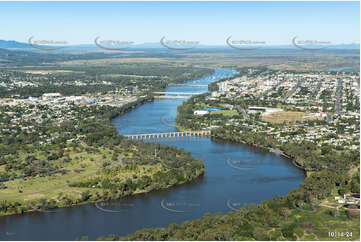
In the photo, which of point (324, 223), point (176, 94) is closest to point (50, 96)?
point (176, 94)

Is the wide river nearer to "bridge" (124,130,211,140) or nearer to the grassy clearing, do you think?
the grassy clearing

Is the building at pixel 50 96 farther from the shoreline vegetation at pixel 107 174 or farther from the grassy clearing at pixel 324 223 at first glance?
the grassy clearing at pixel 324 223

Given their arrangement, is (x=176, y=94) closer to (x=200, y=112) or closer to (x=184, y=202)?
(x=200, y=112)

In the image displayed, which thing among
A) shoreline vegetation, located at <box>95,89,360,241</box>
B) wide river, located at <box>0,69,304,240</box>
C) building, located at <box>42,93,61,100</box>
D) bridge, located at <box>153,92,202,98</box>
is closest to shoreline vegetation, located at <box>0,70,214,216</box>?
wide river, located at <box>0,69,304,240</box>

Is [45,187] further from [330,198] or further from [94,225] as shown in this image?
[330,198]

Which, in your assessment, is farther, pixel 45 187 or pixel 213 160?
pixel 213 160

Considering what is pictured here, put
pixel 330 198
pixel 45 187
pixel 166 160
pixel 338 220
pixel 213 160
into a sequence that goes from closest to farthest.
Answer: pixel 338 220 → pixel 330 198 → pixel 45 187 → pixel 166 160 → pixel 213 160

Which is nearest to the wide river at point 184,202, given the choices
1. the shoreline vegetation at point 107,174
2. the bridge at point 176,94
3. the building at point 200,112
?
the shoreline vegetation at point 107,174

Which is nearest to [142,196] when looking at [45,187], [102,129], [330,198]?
[45,187]
